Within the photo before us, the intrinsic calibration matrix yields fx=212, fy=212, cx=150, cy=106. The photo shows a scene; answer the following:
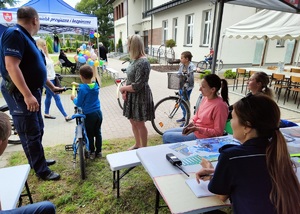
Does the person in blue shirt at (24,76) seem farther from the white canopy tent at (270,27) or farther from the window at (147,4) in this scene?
the window at (147,4)

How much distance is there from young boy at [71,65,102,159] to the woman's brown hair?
208 cm

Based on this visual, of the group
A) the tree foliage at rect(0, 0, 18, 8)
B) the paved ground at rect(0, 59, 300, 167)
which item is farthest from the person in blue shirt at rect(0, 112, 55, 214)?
the tree foliage at rect(0, 0, 18, 8)

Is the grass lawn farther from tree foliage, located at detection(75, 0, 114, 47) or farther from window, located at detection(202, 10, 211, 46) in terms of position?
tree foliage, located at detection(75, 0, 114, 47)

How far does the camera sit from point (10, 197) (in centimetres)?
143

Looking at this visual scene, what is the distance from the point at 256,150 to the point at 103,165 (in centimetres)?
234

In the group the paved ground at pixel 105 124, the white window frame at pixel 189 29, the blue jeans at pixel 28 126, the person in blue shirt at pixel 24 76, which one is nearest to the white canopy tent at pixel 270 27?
the paved ground at pixel 105 124

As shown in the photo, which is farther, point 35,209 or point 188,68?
point 188,68

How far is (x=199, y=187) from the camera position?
1365mm

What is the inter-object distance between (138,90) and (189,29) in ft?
42.2

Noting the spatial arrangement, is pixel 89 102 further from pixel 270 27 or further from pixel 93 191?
pixel 270 27

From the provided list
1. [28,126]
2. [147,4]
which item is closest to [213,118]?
[28,126]

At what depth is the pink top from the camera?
2.30 m

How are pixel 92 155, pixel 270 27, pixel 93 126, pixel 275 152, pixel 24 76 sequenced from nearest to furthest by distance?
pixel 275 152, pixel 24 76, pixel 93 126, pixel 92 155, pixel 270 27

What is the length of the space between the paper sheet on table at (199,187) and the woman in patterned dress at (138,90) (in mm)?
1600
